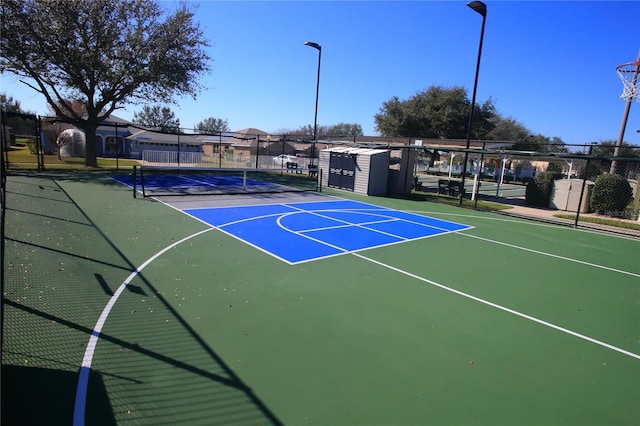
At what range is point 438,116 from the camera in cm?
4209

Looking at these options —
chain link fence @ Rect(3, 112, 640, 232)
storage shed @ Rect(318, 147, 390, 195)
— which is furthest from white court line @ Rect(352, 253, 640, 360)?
storage shed @ Rect(318, 147, 390, 195)

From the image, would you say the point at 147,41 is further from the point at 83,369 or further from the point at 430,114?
the point at 430,114

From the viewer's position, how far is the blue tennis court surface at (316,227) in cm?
926

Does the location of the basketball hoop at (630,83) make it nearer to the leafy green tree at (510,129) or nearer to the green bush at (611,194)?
the green bush at (611,194)

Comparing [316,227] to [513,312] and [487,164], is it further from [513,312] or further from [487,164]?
[487,164]

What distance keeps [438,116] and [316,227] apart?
35419 mm

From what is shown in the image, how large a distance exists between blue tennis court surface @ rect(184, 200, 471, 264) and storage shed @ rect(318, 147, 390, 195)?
15.7 ft

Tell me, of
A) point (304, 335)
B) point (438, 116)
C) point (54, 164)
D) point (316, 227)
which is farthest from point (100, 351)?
point (438, 116)

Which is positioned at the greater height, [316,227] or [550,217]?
[550,217]

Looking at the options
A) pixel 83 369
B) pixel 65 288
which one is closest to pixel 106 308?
pixel 65 288

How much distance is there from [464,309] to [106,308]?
5.63 m

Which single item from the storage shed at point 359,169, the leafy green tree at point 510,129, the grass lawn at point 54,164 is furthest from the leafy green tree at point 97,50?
the leafy green tree at point 510,129

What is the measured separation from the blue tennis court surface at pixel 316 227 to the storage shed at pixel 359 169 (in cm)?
478

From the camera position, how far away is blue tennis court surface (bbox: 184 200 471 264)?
9.26 m
